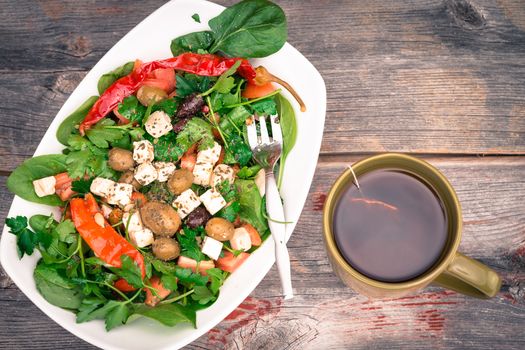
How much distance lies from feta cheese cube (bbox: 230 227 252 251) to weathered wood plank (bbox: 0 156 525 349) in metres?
0.26

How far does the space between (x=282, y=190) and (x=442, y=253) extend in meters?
→ 0.49

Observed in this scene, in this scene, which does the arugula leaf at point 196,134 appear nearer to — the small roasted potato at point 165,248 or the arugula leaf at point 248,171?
the arugula leaf at point 248,171

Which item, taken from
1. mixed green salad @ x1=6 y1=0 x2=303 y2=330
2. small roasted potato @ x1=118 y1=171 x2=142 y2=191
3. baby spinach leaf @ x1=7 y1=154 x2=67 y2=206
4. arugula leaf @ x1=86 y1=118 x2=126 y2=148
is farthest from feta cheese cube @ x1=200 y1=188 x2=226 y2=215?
baby spinach leaf @ x1=7 y1=154 x2=67 y2=206

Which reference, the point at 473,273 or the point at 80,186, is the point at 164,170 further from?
the point at 473,273

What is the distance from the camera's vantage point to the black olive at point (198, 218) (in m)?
1.66

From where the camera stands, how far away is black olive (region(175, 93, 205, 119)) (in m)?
1.66

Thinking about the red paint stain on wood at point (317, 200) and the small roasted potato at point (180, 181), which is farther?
the red paint stain on wood at point (317, 200)

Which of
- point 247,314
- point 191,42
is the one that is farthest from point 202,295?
point 191,42

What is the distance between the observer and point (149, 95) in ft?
5.49

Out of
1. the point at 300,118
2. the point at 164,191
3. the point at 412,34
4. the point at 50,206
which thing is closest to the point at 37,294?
the point at 50,206

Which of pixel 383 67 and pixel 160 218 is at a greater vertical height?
pixel 383 67

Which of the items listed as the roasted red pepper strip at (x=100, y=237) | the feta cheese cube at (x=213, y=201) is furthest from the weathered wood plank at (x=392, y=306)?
the roasted red pepper strip at (x=100, y=237)

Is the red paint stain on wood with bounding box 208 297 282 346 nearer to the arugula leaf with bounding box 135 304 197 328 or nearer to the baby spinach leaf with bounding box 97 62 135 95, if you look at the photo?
the arugula leaf with bounding box 135 304 197 328

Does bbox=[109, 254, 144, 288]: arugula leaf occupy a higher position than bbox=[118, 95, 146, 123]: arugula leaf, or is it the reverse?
bbox=[118, 95, 146, 123]: arugula leaf
